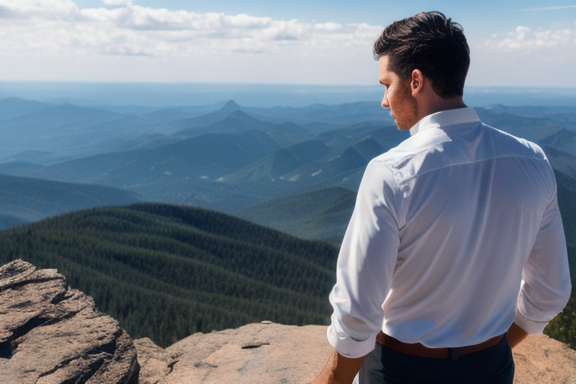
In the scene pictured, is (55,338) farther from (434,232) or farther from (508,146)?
(508,146)

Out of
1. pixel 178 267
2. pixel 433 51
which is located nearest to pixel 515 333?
pixel 433 51

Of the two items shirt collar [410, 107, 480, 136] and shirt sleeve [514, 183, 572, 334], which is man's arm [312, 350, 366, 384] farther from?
shirt sleeve [514, 183, 572, 334]

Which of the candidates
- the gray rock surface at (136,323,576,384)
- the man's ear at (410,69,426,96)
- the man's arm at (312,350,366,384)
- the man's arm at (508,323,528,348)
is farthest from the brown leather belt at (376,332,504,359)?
the gray rock surface at (136,323,576,384)

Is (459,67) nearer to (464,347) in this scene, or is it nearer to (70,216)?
(464,347)

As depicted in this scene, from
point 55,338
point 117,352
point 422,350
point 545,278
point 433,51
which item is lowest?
point 117,352

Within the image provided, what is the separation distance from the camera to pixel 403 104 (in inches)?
152

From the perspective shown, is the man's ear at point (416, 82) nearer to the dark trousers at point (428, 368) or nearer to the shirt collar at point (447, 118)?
the shirt collar at point (447, 118)

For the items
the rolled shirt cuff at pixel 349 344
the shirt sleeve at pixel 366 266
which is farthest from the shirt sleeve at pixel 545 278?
the rolled shirt cuff at pixel 349 344

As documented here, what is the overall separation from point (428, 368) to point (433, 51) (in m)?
2.24

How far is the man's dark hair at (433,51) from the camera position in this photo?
358 centimetres

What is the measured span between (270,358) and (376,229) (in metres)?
10.2

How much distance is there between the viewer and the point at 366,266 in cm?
336

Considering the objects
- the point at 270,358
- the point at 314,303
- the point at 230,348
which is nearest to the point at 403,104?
the point at 270,358

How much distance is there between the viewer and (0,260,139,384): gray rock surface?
33.8 ft
